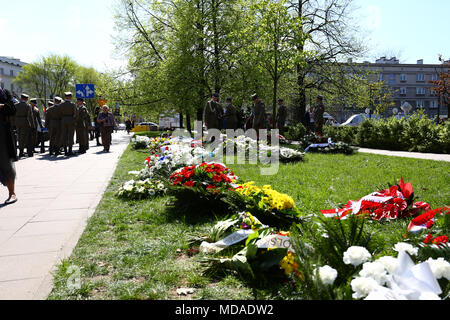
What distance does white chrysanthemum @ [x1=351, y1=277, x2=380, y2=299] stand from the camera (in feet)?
5.98

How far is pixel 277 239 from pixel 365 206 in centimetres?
202

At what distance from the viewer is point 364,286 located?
72.2 inches

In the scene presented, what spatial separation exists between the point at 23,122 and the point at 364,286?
14.7 m

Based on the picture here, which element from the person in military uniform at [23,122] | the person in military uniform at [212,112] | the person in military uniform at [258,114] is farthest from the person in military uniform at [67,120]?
the person in military uniform at [258,114]

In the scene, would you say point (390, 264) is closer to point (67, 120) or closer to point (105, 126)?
point (67, 120)

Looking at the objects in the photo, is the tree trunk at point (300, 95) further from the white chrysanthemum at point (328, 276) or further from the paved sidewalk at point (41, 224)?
the white chrysanthemum at point (328, 276)

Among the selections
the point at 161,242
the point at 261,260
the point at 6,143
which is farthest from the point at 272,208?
the point at 6,143

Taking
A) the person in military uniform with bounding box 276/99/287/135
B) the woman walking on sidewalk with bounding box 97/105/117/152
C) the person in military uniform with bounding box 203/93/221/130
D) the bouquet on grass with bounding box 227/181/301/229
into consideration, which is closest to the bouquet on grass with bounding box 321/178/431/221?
the bouquet on grass with bounding box 227/181/301/229

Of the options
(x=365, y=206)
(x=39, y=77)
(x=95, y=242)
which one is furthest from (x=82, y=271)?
(x=39, y=77)

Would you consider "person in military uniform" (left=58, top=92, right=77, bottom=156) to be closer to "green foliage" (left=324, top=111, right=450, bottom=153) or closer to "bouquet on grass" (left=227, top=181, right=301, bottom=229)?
"green foliage" (left=324, top=111, right=450, bottom=153)

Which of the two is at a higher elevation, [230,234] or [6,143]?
[6,143]

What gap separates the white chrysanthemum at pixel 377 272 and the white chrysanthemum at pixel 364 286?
33 millimetres

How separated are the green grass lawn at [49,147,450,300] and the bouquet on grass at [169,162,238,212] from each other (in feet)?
0.76

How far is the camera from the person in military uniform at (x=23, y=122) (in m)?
13.8
